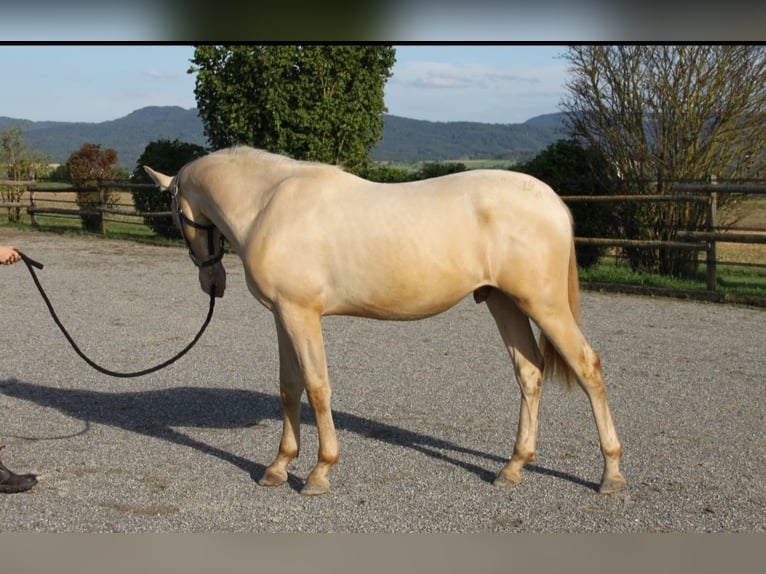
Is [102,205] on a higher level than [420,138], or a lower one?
lower

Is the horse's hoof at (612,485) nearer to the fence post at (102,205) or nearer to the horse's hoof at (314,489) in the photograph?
the horse's hoof at (314,489)

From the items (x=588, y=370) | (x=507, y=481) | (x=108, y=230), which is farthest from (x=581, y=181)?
(x=108, y=230)

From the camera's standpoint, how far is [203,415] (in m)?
5.75

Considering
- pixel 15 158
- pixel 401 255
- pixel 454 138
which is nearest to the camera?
pixel 401 255

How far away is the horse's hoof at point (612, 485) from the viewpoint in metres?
4.21

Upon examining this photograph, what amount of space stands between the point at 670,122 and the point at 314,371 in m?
9.19

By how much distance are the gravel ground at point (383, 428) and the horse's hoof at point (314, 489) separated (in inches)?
1.6

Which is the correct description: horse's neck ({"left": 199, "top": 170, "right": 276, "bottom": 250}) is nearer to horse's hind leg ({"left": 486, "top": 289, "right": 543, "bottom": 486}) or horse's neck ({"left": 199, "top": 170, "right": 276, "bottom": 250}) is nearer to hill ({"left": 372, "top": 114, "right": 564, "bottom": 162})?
horse's hind leg ({"left": 486, "top": 289, "right": 543, "bottom": 486})

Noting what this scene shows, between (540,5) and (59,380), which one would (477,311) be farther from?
(540,5)

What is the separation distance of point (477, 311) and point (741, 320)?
2.89 metres

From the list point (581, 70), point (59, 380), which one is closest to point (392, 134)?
point (581, 70)

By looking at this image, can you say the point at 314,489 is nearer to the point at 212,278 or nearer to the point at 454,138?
the point at 212,278

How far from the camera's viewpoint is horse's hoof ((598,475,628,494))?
421cm

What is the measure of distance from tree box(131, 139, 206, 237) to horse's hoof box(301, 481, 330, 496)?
13.2 m
